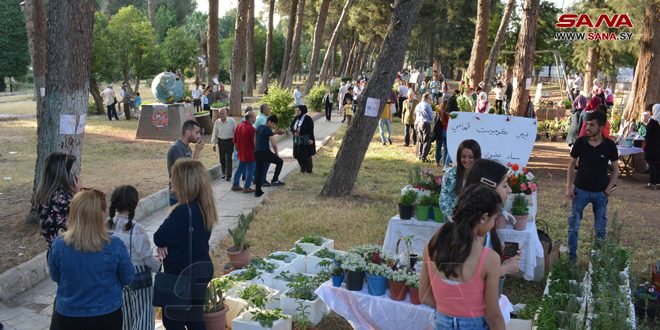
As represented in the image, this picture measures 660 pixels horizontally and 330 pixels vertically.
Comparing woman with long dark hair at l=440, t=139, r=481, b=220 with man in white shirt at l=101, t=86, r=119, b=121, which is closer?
woman with long dark hair at l=440, t=139, r=481, b=220

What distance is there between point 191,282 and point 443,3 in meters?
46.1

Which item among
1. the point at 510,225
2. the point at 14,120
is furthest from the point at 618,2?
the point at 14,120

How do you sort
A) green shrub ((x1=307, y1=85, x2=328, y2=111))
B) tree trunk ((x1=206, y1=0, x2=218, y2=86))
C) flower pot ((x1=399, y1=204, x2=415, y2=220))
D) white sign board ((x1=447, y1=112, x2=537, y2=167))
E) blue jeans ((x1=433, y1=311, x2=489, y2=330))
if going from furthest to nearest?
1. green shrub ((x1=307, y1=85, x2=328, y2=111))
2. tree trunk ((x1=206, y1=0, x2=218, y2=86))
3. white sign board ((x1=447, y1=112, x2=537, y2=167))
4. flower pot ((x1=399, y1=204, x2=415, y2=220))
5. blue jeans ((x1=433, y1=311, x2=489, y2=330))

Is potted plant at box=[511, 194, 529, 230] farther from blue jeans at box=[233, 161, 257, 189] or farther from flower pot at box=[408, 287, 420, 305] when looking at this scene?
blue jeans at box=[233, 161, 257, 189]

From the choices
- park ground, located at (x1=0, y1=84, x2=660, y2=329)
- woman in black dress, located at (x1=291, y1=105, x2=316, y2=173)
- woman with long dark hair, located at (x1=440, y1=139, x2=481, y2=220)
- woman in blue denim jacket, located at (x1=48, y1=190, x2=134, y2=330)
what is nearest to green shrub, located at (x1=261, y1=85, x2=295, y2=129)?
park ground, located at (x1=0, y1=84, x2=660, y2=329)

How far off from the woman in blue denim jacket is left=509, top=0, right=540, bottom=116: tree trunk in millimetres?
15920

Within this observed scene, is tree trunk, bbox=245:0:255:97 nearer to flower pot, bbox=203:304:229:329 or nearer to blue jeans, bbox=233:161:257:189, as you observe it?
blue jeans, bbox=233:161:257:189

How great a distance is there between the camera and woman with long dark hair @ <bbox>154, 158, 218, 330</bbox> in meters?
4.48

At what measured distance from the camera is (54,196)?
510 cm

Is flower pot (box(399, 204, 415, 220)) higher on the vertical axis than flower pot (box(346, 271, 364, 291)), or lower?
higher

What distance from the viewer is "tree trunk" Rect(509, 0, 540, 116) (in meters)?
17.7

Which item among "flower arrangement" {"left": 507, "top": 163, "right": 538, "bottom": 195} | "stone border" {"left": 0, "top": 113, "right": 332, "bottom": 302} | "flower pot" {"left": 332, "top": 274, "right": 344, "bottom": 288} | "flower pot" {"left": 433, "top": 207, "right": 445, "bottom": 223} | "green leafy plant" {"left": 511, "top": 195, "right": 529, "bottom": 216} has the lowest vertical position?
"stone border" {"left": 0, "top": 113, "right": 332, "bottom": 302}

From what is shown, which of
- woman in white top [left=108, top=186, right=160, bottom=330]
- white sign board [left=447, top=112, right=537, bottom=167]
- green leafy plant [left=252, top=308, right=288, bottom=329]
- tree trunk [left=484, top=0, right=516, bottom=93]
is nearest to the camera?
woman in white top [left=108, top=186, right=160, bottom=330]

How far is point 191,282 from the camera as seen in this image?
15.1 ft
